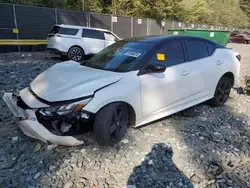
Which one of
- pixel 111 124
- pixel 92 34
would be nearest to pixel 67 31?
pixel 92 34

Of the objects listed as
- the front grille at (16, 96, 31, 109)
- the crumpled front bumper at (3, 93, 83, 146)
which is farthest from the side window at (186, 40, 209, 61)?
the front grille at (16, 96, 31, 109)

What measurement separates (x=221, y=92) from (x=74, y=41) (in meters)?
7.60

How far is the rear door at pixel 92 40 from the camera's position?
11172 millimetres

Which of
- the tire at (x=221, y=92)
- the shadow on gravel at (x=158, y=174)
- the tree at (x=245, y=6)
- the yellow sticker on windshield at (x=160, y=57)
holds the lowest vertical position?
the shadow on gravel at (x=158, y=174)

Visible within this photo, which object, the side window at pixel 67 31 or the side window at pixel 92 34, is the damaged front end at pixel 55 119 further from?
the side window at pixel 92 34

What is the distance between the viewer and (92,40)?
1134cm

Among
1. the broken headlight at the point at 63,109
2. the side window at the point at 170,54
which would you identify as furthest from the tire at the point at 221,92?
the broken headlight at the point at 63,109

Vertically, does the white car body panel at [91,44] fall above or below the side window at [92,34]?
below

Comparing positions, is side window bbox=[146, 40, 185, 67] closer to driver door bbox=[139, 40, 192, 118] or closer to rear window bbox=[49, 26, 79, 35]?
driver door bbox=[139, 40, 192, 118]

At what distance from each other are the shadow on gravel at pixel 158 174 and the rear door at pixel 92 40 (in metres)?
8.74

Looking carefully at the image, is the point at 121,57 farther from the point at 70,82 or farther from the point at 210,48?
the point at 210,48

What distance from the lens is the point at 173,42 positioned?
410 cm

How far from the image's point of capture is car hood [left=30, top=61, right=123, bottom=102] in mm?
3012

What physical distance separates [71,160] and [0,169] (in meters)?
0.82
